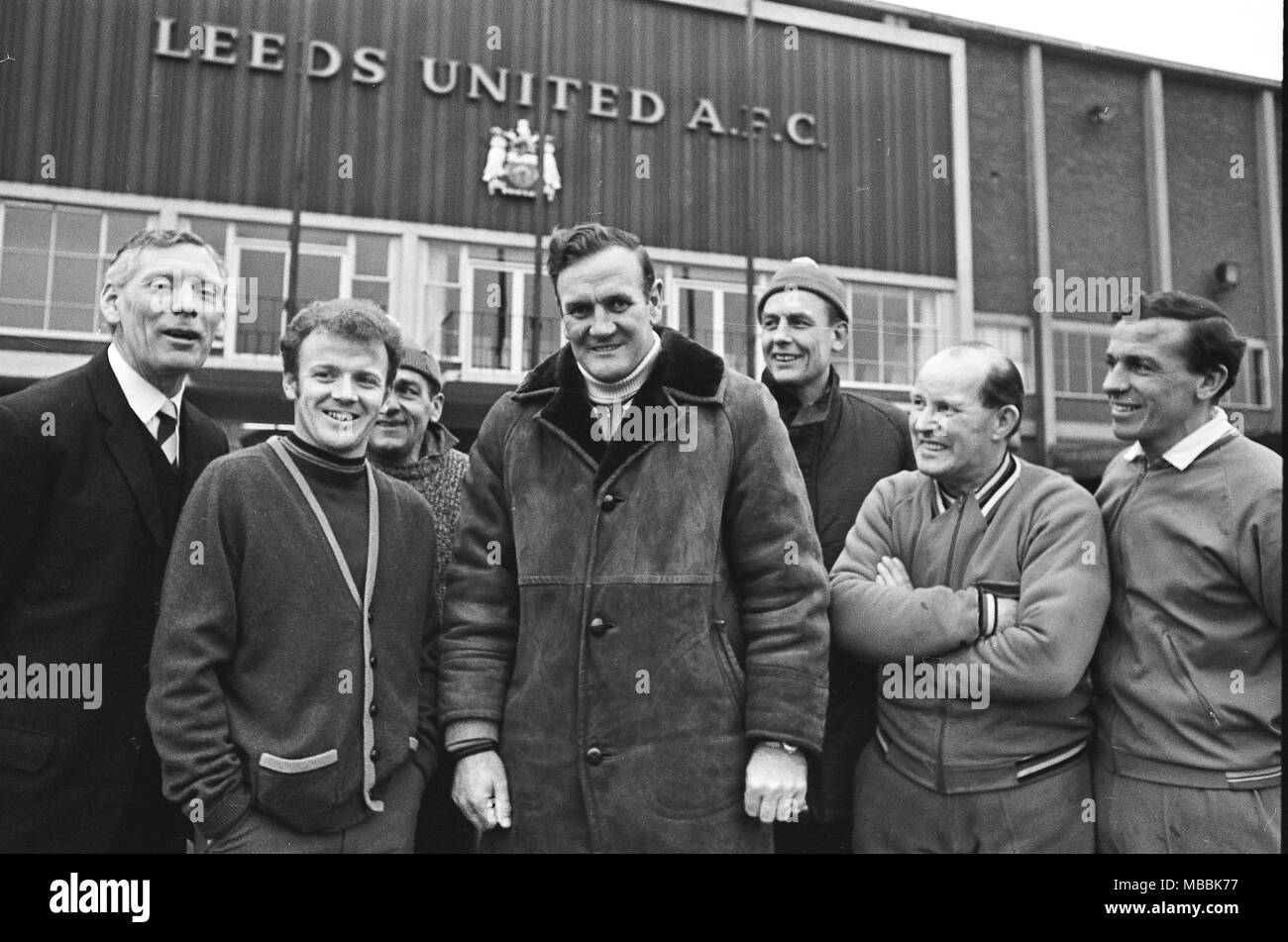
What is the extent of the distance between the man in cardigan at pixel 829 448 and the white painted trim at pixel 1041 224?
1.42 m

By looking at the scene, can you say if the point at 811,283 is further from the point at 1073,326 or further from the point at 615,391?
the point at 1073,326

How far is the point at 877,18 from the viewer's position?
150 inches

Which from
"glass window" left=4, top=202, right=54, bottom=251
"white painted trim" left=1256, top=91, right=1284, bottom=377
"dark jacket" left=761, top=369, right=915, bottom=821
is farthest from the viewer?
"glass window" left=4, top=202, right=54, bottom=251

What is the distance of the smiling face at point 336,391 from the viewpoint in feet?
6.68

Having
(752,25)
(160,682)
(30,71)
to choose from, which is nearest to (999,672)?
(160,682)

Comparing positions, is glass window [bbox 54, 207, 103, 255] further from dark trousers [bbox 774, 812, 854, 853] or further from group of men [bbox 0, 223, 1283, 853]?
dark trousers [bbox 774, 812, 854, 853]

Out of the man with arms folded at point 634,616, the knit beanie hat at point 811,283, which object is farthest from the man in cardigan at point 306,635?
the knit beanie hat at point 811,283

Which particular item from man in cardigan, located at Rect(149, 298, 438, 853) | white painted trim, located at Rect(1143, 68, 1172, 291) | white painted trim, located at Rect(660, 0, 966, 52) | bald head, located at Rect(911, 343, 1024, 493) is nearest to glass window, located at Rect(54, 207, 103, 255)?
white painted trim, located at Rect(660, 0, 966, 52)

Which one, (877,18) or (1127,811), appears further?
(877,18)

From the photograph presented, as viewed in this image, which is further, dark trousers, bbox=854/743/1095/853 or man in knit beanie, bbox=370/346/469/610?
man in knit beanie, bbox=370/346/469/610

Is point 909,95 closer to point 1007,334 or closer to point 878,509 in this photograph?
point 1007,334

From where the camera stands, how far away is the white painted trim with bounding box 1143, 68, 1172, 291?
3420 mm
